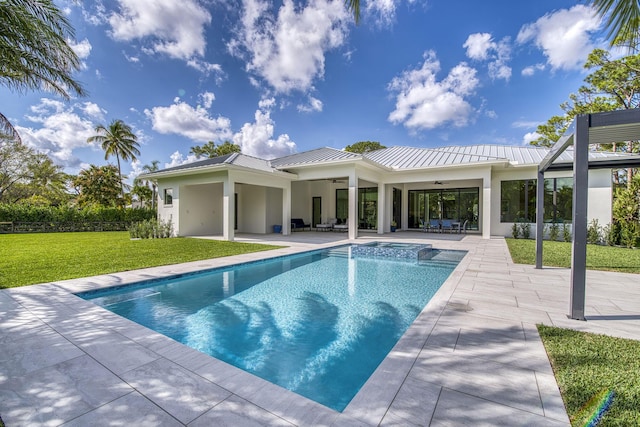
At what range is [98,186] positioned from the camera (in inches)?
1109

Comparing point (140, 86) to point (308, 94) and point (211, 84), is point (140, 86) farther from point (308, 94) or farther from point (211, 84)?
point (308, 94)

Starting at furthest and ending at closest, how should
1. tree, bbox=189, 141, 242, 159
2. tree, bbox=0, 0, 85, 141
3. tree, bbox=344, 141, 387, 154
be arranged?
tree, bbox=344, 141, 387, 154
tree, bbox=189, 141, 242, 159
tree, bbox=0, 0, 85, 141

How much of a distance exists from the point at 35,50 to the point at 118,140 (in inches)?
998

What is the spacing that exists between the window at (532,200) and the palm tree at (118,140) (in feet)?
109

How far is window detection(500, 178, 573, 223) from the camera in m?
13.8

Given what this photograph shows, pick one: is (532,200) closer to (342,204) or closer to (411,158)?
(411,158)

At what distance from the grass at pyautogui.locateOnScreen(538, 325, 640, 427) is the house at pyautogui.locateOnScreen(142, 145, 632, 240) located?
10636mm

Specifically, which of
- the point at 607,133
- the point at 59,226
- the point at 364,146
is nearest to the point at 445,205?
the point at 607,133

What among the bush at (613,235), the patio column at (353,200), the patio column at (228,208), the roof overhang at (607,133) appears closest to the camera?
the roof overhang at (607,133)

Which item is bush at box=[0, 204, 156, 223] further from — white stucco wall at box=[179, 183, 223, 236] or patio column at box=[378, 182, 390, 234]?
patio column at box=[378, 182, 390, 234]

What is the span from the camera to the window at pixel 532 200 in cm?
1376

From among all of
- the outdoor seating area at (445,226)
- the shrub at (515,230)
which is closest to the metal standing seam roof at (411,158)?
the shrub at (515,230)

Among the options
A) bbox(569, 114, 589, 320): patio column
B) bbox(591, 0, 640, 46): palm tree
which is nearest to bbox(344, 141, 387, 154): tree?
bbox(591, 0, 640, 46): palm tree

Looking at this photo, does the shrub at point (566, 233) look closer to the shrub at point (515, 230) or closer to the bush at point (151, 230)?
the shrub at point (515, 230)
